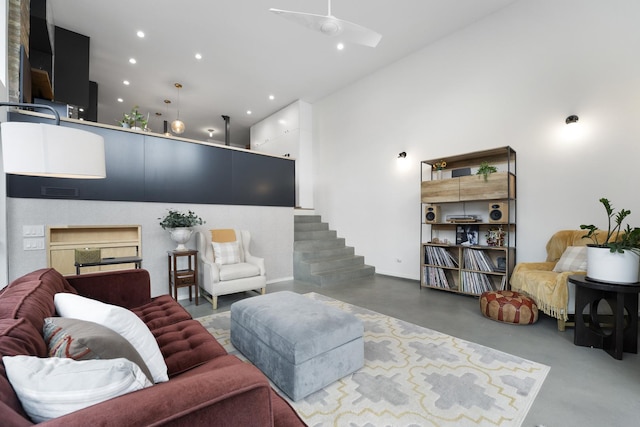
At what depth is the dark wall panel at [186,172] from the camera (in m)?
3.67

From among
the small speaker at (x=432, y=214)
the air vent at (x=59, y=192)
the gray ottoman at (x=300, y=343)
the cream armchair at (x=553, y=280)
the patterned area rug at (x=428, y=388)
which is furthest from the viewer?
the small speaker at (x=432, y=214)

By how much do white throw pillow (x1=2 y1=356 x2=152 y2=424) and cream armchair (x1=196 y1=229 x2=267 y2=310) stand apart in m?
2.78

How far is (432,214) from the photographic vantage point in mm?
4391

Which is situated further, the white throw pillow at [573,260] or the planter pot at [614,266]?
the white throw pillow at [573,260]

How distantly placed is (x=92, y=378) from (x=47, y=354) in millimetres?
403

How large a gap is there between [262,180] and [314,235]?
185 centimetres

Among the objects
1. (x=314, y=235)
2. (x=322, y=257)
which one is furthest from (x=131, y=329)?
(x=314, y=235)

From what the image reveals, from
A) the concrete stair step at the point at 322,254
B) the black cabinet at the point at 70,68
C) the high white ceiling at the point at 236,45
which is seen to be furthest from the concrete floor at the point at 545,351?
the high white ceiling at the point at 236,45

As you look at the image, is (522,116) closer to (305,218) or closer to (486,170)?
(486,170)

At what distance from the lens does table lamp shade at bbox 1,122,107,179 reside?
1275 mm

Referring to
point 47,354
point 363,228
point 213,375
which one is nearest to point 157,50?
point 363,228

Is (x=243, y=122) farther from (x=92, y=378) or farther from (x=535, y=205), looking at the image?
(x=92, y=378)

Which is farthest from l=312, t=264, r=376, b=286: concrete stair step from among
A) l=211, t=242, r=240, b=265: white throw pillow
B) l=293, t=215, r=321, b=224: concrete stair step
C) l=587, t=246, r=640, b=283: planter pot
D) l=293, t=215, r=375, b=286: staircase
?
l=587, t=246, r=640, b=283: planter pot

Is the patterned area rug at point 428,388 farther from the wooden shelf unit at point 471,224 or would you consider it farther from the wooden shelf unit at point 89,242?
the wooden shelf unit at point 89,242
